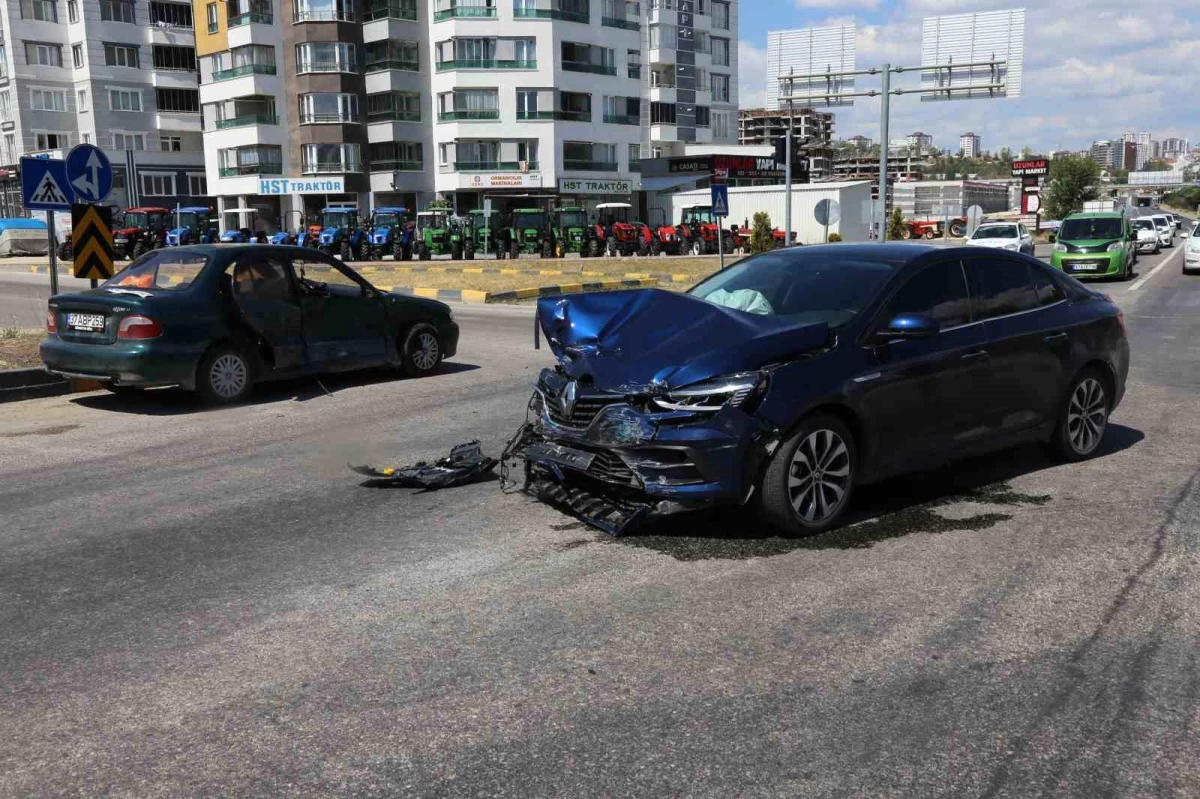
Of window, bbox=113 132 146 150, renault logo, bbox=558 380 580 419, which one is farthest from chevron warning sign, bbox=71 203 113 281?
window, bbox=113 132 146 150

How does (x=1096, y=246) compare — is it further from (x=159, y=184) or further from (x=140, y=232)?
(x=159, y=184)

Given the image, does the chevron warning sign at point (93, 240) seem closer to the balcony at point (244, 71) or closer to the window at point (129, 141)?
the balcony at point (244, 71)

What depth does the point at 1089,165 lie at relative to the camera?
111438 mm

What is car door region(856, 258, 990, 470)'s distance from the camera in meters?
5.91

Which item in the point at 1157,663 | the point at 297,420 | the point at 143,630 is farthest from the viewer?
the point at 297,420

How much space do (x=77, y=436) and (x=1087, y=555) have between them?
7703mm

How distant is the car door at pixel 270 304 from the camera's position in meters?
10.4

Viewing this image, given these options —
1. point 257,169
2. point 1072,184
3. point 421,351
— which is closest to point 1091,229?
point 421,351

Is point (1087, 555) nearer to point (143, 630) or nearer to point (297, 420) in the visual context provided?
point (143, 630)

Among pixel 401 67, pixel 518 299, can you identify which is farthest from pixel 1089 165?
pixel 518 299

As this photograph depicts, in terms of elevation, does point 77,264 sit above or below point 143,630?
above

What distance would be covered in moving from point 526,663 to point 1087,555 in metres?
3.00

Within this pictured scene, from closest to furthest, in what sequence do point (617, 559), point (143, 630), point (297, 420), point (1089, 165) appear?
point (143, 630) < point (617, 559) < point (297, 420) < point (1089, 165)

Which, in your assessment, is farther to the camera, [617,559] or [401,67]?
[401,67]
